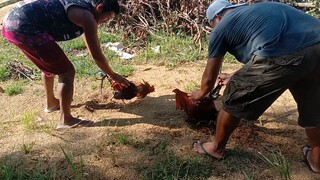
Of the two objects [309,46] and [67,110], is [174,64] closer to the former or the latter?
[67,110]

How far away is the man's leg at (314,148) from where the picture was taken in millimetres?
3210

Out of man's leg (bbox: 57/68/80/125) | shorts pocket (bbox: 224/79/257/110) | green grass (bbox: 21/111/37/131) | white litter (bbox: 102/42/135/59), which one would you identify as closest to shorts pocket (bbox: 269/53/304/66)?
shorts pocket (bbox: 224/79/257/110)

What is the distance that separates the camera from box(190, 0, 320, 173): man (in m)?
2.83

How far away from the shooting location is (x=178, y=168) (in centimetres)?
338

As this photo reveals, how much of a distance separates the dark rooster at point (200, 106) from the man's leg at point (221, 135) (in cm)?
42

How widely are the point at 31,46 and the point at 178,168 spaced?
1.96 m

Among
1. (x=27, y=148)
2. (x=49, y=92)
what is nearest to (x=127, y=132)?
(x=27, y=148)

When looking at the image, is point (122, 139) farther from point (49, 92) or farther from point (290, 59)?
point (290, 59)

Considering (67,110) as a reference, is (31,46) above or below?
above

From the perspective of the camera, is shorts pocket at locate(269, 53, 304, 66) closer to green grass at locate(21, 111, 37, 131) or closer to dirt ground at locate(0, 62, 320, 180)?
dirt ground at locate(0, 62, 320, 180)

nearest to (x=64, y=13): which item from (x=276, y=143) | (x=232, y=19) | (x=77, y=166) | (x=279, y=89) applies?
(x=77, y=166)

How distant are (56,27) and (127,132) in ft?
4.36

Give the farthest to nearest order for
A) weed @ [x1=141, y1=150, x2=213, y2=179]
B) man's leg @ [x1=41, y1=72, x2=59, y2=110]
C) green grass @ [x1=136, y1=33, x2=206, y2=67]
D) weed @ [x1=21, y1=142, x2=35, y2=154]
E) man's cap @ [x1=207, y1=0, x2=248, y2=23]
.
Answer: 1. green grass @ [x1=136, y1=33, x2=206, y2=67]
2. man's leg @ [x1=41, y1=72, x2=59, y2=110]
3. weed @ [x1=21, y1=142, x2=35, y2=154]
4. weed @ [x1=141, y1=150, x2=213, y2=179]
5. man's cap @ [x1=207, y1=0, x2=248, y2=23]

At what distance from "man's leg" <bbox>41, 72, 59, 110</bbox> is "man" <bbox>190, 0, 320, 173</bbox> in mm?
2157
